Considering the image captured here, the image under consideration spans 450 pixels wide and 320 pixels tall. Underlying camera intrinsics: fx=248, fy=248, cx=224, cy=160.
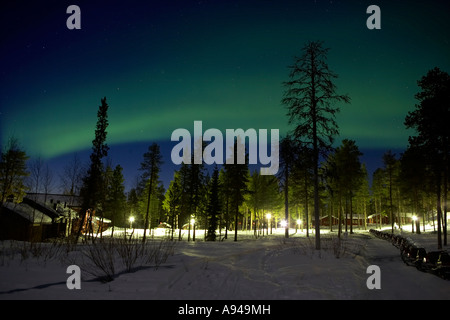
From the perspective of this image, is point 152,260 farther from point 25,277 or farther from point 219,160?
point 219,160

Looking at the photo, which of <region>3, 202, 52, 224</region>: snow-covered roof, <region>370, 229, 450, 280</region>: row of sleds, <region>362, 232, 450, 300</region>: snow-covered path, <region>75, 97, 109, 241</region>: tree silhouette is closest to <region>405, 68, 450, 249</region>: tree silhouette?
<region>370, 229, 450, 280</region>: row of sleds

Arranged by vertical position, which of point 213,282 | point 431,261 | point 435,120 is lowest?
point 431,261

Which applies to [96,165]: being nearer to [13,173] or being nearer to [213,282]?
[13,173]

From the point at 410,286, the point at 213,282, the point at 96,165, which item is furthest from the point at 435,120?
the point at 96,165

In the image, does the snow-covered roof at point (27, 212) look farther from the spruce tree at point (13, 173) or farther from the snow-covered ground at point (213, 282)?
the snow-covered ground at point (213, 282)

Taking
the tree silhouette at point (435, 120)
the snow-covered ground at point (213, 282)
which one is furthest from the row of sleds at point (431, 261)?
the tree silhouette at point (435, 120)

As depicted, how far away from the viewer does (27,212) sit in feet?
99.2

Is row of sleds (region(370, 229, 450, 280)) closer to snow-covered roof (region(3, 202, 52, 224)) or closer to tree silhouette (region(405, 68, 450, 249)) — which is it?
tree silhouette (region(405, 68, 450, 249))

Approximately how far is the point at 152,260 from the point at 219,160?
23.6 metres

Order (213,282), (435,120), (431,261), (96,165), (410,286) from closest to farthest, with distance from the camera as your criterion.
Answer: (213,282) → (410,286) → (431,261) → (435,120) → (96,165)

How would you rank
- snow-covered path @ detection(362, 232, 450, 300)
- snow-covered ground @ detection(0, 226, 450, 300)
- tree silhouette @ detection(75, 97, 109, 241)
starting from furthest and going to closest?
tree silhouette @ detection(75, 97, 109, 241) < snow-covered path @ detection(362, 232, 450, 300) < snow-covered ground @ detection(0, 226, 450, 300)

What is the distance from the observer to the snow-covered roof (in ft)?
95.9
